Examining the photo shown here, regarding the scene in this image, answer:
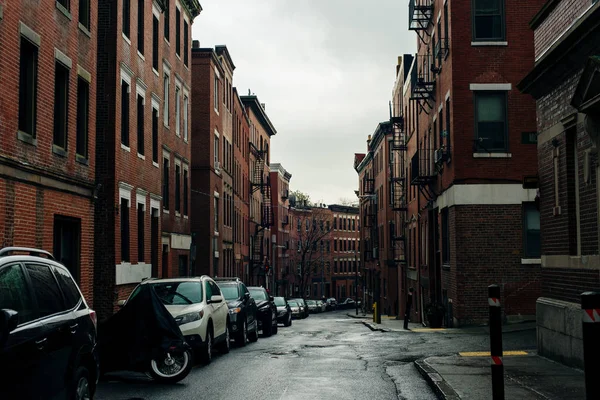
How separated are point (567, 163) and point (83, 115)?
12783mm

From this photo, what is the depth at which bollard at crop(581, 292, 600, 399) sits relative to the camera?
5.77 meters

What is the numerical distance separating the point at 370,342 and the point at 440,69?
11.4 meters

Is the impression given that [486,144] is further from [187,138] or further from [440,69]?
[187,138]

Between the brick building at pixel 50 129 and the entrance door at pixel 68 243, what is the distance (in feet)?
0.08

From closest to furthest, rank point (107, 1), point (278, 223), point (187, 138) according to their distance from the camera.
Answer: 1. point (107, 1)
2. point (187, 138)
3. point (278, 223)

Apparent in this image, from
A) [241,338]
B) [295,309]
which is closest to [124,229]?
[241,338]

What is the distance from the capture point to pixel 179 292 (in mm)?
16922

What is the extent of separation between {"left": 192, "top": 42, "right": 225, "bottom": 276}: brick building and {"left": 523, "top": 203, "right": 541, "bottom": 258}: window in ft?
62.3

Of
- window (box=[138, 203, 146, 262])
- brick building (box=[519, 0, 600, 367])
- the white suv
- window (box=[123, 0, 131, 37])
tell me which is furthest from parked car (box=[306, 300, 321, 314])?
brick building (box=[519, 0, 600, 367])

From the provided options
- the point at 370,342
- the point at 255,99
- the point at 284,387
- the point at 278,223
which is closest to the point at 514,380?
the point at 284,387

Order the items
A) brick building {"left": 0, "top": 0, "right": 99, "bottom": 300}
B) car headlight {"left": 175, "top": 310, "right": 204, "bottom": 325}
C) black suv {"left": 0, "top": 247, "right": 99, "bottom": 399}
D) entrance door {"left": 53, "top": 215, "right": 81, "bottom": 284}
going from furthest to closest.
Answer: entrance door {"left": 53, "top": 215, "right": 81, "bottom": 284}
brick building {"left": 0, "top": 0, "right": 99, "bottom": 300}
car headlight {"left": 175, "top": 310, "right": 204, "bottom": 325}
black suv {"left": 0, "top": 247, "right": 99, "bottom": 399}

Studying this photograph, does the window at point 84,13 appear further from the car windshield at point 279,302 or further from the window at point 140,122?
the car windshield at point 279,302

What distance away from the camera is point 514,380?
39.2 ft

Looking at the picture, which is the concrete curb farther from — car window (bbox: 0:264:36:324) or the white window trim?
the white window trim
